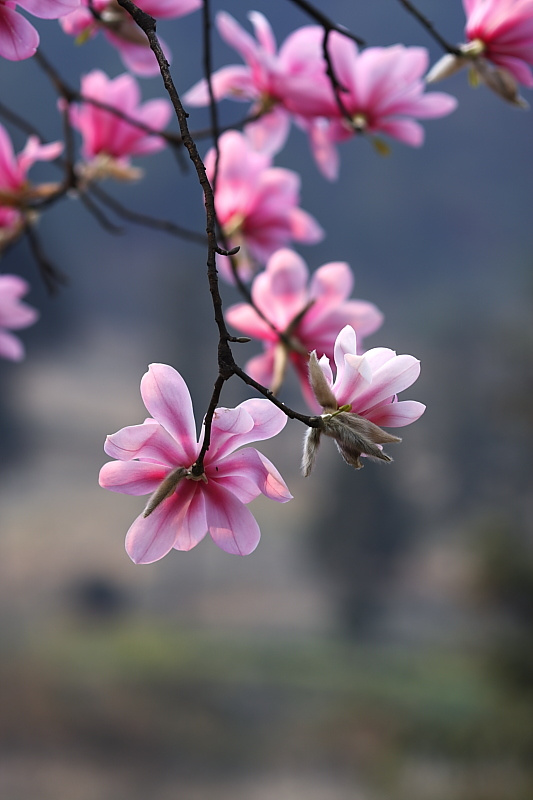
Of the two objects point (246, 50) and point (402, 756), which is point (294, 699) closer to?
point (402, 756)

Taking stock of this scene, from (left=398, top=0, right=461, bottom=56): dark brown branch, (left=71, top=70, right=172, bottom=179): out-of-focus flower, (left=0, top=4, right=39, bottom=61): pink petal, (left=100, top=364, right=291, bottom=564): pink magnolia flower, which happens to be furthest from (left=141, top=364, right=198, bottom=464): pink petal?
(left=71, top=70, right=172, bottom=179): out-of-focus flower

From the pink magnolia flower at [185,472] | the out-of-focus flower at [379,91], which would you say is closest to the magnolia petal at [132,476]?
the pink magnolia flower at [185,472]

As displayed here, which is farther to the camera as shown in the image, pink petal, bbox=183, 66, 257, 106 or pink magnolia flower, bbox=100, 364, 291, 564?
pink petal, bbox=183, 66, 257, 106

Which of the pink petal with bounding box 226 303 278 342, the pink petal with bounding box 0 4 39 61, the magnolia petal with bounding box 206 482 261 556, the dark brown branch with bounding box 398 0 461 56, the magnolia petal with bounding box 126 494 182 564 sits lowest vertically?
the magnolia petal with bounding box 126 494 182 564

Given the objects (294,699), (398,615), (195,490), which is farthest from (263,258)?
(398,615)

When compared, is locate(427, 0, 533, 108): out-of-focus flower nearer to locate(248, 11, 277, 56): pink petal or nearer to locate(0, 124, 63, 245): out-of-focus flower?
locate(248, 11, 277, 56): pink petal

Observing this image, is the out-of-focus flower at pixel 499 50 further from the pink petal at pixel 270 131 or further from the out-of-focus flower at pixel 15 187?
the out-of-focus flower at pixel 15 187

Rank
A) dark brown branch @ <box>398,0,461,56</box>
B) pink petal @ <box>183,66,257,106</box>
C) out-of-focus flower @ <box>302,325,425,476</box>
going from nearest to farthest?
out-of-focus flower @ <box>302,325,425,476</box> < dark brown branch @ <box>398,0,461,56</box> < pink petal @ <box>183,66,257,106</box>
